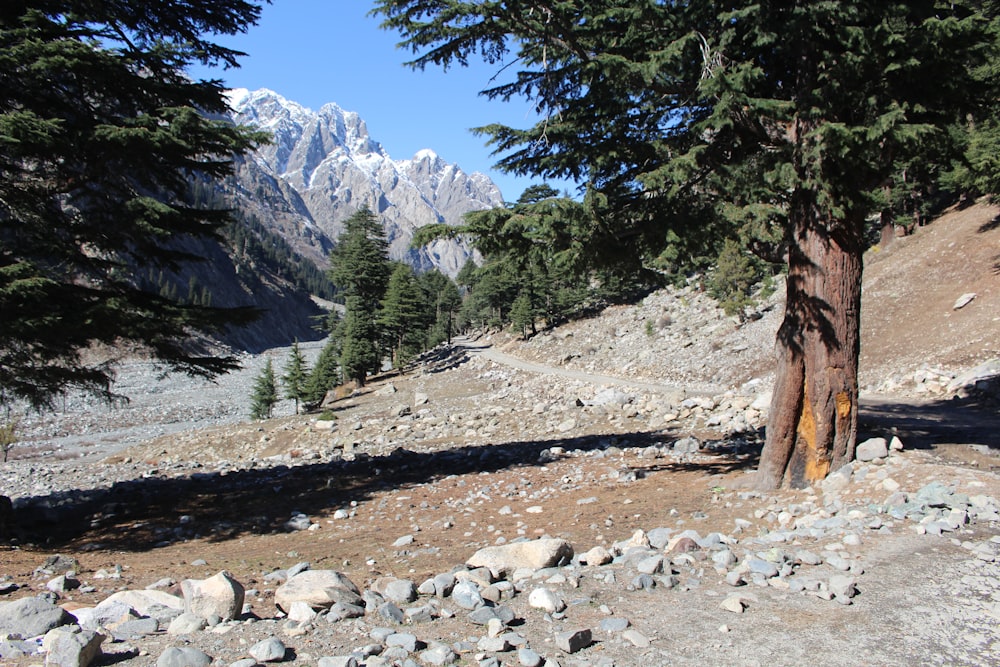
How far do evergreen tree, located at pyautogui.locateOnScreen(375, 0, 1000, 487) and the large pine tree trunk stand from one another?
2 centimetres

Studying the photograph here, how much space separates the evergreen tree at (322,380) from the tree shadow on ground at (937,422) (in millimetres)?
32510

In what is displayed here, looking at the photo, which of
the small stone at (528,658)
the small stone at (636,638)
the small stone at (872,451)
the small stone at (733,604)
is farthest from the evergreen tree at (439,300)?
the small stone at (528,658)

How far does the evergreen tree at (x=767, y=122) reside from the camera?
240 inches

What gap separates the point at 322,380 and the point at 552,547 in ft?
125

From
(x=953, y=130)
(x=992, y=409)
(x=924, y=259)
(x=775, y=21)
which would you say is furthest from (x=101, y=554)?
(x=924, y=259)

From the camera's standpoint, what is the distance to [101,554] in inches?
282

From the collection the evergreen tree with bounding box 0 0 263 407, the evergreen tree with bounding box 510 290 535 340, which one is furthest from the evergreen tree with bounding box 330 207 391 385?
the evergreen tree with bounding box 0 0 263 407

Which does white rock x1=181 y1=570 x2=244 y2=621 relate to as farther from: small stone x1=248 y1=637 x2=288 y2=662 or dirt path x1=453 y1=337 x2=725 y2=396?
dirt path x1=453 y1=337 x2=725 y2=396

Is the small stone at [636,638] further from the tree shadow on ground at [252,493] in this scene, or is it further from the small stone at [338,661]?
the tree shadow on ground at [252,493]

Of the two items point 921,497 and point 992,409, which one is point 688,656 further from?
point 992,409

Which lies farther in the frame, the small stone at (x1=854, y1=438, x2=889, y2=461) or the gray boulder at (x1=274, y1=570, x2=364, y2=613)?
the small stone at (x1=854, y1=438, x2=889, y2=461)

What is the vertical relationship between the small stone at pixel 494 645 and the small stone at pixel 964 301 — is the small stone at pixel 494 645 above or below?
below

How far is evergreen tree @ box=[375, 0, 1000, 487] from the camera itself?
6.11 meters

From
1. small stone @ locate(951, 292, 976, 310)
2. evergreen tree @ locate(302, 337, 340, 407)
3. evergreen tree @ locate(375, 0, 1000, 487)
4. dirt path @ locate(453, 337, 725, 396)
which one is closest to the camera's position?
evergreen tree @ locate(375, 0, 1000, 487)
